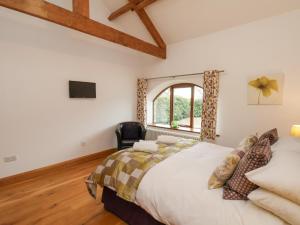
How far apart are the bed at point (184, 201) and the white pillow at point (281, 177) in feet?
0.56

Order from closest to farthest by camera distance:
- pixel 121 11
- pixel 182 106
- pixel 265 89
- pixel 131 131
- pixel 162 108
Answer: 1. pixel 265 89
2. pixel 121 11
3. pixel 131 131
4. pixel 182 106
5. pixel 162 108

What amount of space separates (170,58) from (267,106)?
229cm

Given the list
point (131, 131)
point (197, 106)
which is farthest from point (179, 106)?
point (131, 131)

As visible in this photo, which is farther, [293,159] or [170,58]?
[170,58]

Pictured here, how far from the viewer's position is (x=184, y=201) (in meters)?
1.24

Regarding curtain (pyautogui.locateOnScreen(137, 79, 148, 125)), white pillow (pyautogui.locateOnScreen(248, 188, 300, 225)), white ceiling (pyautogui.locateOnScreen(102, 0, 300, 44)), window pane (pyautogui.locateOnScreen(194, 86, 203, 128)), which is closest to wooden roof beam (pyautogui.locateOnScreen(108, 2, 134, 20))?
white ceiling (pyautogui.locateOnScreen(102, 0, 300, 44))

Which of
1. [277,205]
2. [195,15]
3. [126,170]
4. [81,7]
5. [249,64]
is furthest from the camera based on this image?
[195,15]

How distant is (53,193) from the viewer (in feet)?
7.88

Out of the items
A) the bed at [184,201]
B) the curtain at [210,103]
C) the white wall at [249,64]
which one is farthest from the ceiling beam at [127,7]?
the bed at [184,201]

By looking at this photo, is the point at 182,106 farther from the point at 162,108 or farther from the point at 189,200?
the point at 189,200

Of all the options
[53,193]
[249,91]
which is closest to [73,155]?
[53,193]

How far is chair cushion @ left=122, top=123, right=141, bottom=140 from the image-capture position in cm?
405

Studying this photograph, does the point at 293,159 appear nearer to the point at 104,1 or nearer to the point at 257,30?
the point at 257,30

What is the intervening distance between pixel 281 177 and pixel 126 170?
1256 millimetres
